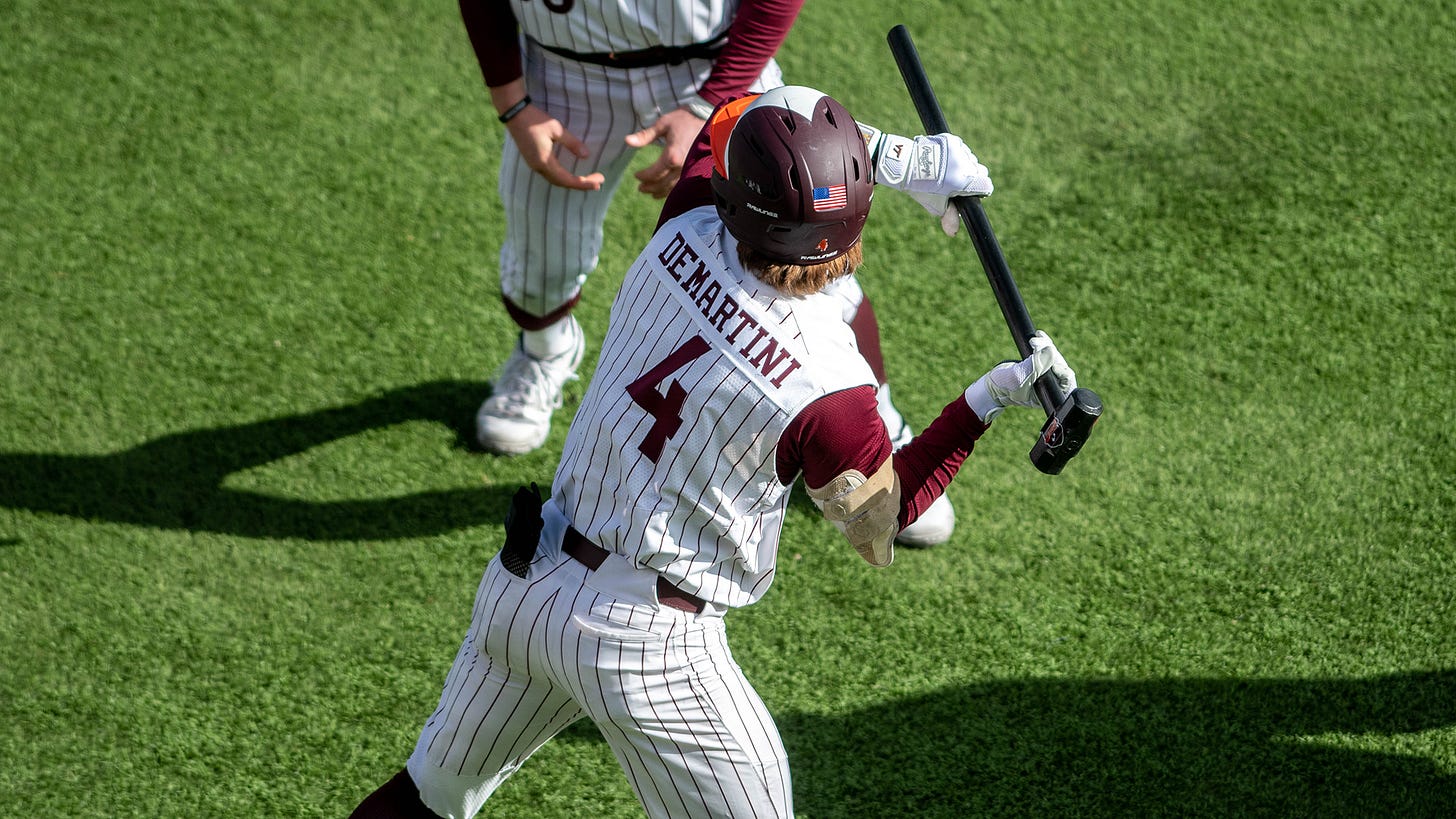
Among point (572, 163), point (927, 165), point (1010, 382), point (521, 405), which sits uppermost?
point (927, 165)

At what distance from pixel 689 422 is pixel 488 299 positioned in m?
2.46

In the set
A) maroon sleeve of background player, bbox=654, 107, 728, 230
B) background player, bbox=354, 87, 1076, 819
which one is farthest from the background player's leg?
background player, bbox=354, 87, 1076, 819

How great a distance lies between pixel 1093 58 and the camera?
209 inches

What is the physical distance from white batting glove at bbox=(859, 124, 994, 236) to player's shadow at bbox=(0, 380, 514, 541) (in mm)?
1738

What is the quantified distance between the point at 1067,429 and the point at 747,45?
1493mm

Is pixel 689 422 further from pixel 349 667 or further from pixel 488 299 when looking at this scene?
pixel 488 299

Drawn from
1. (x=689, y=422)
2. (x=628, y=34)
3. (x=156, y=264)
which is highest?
(x=628, y=34)

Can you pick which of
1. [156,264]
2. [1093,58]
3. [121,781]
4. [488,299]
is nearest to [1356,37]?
[1093,58]

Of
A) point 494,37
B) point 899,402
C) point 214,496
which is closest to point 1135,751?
point 899,402

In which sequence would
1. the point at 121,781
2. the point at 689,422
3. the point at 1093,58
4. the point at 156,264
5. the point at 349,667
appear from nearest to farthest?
1. the point at 689,422
2. the point at 121,781
3. the point at 349,667
4. the point at 156,264
5. the point at 1093,58

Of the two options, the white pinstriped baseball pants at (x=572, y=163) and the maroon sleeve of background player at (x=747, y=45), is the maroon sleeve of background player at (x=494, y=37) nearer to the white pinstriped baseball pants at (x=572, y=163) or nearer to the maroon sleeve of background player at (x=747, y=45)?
the white pinstriped baseball pants at (x=572, y=163)

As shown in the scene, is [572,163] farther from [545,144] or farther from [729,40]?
[729,40]

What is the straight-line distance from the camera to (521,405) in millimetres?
3926

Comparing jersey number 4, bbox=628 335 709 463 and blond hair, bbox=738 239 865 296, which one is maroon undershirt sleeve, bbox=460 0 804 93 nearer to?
blond hair, bbox=738 239 865 296
